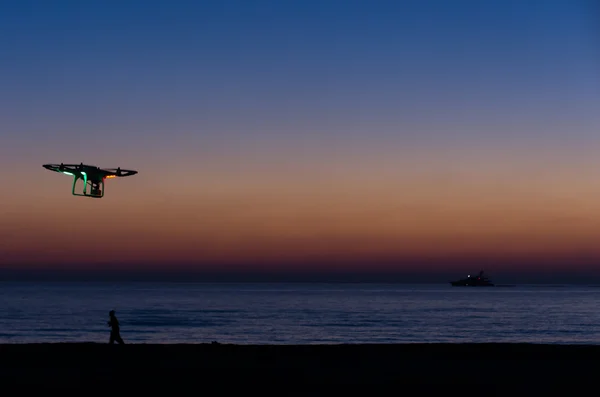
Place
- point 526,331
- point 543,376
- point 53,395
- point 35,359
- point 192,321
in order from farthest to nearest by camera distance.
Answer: point 192,321
point 526,331
point 35,359
point 543,376
point 53,395

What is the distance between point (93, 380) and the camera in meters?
18.2

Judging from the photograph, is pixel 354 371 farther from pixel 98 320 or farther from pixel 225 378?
pixel 98 320

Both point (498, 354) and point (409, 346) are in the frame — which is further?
point (409, 346)

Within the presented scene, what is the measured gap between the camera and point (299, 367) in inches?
838

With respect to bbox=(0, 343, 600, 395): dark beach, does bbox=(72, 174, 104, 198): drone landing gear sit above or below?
above

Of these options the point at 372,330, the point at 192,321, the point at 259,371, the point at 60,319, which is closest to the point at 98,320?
the point at 60,319

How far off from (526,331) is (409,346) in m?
43.3

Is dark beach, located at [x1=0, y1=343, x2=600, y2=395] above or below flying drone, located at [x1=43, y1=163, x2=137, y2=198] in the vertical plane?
below

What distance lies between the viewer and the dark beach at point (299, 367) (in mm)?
17688

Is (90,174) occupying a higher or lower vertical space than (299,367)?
higher

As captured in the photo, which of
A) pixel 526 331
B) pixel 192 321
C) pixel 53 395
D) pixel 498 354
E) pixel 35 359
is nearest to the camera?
pixel 53 395

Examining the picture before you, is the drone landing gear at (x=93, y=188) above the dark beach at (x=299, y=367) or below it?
above

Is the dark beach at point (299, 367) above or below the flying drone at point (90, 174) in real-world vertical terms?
below

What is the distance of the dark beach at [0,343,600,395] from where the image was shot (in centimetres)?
1769
